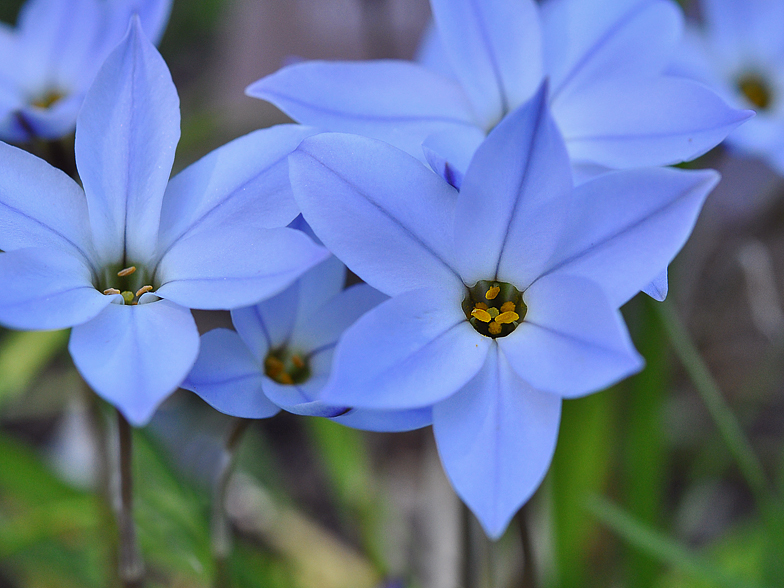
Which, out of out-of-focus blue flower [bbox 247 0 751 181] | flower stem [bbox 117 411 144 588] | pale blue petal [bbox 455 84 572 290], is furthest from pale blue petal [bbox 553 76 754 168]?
flower stem [bbox 117 411 144 588]

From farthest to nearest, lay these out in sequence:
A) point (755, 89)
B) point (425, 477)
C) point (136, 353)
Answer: point (425, 477), point (755, 89), point (136, 353)

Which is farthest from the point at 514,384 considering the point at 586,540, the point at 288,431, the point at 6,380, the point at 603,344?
the point at 288,431

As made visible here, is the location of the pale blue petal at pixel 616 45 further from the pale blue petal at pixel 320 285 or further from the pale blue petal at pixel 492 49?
the pale blue petal at pixel 320 285

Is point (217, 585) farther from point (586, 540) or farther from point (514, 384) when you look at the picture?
point (586, 540)

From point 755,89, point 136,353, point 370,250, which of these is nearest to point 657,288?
point 370,250

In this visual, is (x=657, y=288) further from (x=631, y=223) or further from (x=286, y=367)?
(x=286, y=367)

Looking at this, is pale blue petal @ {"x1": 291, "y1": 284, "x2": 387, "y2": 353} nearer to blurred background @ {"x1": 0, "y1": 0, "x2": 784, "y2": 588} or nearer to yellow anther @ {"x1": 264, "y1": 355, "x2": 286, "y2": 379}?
yellow anther @ {"x1": 264, "y1": 355, "x2": 286, "y2": 379}
